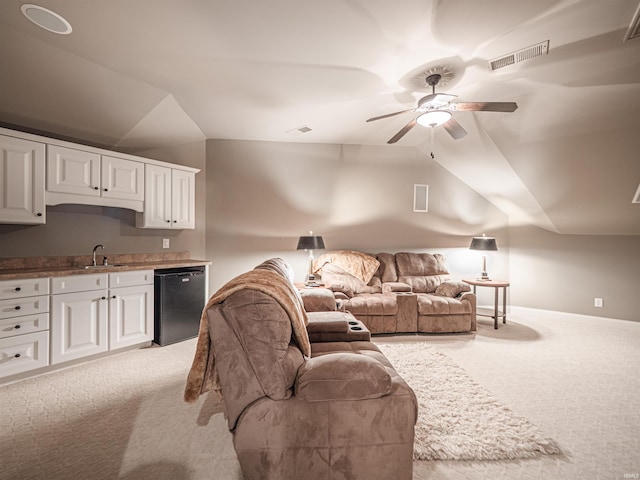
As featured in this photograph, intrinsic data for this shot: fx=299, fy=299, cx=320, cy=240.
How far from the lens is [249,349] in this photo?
1.33 m

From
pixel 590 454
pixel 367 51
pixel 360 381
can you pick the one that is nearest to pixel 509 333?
pixel 590 454

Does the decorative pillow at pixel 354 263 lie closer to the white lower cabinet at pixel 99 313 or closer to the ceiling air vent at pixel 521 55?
the white lower cabinet at pixel 99 313

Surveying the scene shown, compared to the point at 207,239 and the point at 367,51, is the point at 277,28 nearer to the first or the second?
the point at 367,51

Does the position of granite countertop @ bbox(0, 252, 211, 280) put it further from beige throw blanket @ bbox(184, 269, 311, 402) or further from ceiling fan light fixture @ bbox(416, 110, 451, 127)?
ceiling fan light fixture @ bbox(416, 110, 451, 127)

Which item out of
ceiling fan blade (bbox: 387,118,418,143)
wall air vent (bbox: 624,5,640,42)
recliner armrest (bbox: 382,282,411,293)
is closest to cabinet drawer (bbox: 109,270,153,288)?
recliner armrest (bbox: 382,282,411,293)

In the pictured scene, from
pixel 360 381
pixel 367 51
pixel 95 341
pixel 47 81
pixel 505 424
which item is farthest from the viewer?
pixel 95 341

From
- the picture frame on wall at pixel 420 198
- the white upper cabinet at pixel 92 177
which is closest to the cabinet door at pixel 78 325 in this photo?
the white upper cabinet at pixel 92 177

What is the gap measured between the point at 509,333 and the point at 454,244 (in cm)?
174

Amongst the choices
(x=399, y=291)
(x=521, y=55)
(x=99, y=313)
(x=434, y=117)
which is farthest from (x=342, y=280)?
(x=521, y=55)

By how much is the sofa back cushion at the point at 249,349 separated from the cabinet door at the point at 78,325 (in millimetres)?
2273

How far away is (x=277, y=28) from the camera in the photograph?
2.16 meters

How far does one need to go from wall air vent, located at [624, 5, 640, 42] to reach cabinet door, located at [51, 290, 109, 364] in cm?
483

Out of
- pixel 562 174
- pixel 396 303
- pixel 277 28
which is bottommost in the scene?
pixel 396 303

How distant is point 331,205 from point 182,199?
2.23m
